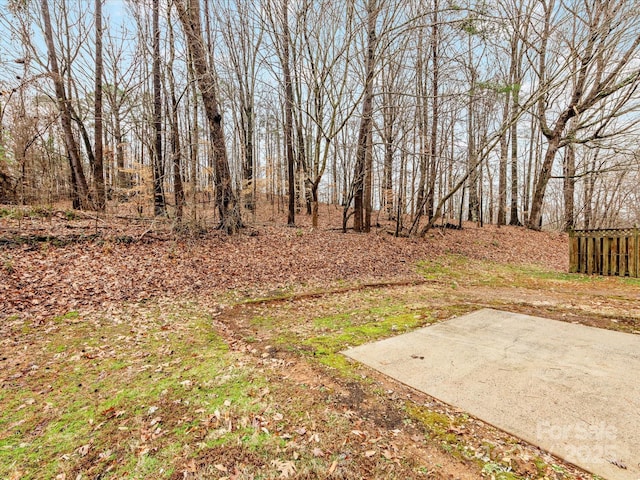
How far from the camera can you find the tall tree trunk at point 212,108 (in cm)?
786

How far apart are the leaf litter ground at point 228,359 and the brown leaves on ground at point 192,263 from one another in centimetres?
5

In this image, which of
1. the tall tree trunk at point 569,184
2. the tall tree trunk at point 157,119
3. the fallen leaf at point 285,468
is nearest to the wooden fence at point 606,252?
the tall tree trunk at point 569,184

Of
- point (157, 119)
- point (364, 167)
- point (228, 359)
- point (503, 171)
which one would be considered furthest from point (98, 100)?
point (503, 171)

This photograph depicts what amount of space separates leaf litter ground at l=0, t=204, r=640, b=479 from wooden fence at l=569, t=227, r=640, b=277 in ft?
2.27

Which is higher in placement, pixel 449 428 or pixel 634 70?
pixel 634 70

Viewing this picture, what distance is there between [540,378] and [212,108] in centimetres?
898

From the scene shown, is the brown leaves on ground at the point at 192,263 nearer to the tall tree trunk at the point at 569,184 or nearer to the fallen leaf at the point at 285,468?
the fallen leaf at the point at 285,468

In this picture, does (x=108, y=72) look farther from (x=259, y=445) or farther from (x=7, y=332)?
(x=259, y=445)

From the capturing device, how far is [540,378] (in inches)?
102

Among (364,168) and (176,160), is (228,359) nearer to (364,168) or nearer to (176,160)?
(176,160)

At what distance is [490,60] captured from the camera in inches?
533

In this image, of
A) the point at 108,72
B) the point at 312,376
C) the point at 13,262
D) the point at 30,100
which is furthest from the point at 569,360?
the point at 30,100

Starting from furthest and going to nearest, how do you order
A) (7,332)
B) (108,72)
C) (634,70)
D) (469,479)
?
1. (108,72)
2. (634,70)
3. (7,332)
4. (469,479)

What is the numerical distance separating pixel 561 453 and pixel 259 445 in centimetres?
181
